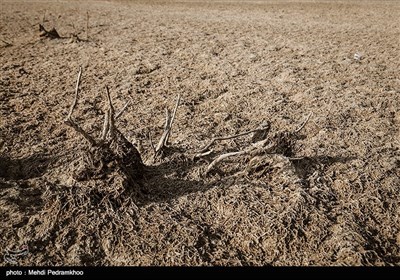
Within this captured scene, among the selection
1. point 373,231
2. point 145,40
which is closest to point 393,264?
point 373,231

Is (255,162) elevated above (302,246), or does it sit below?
above

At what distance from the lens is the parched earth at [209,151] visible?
2.37 meters

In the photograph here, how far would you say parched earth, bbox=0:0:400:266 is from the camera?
237 cm

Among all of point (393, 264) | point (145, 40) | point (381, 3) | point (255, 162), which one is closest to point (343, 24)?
point (381, 3)

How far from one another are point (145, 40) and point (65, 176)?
4.21 metres

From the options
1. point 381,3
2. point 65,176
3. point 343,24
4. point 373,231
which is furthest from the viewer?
point 381,3

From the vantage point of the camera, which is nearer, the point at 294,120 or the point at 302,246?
the point at 302,246

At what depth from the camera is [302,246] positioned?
7.80ft

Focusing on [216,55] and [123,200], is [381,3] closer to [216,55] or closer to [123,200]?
[216,55]

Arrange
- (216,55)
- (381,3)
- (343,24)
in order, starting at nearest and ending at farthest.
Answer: (216,55) < (343,24) < (381,3)

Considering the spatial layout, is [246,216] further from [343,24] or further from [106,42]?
[343,24]

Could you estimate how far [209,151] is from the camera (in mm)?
3049
